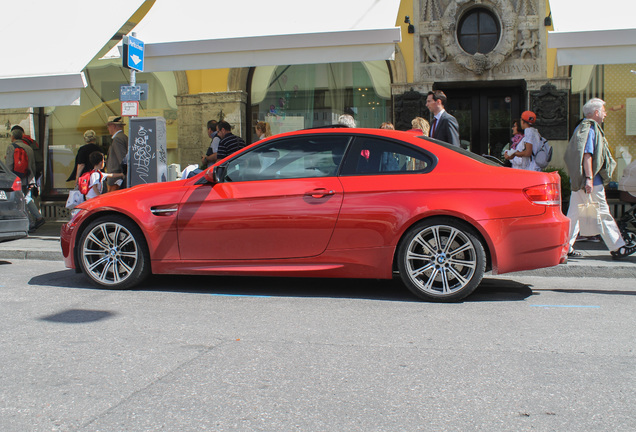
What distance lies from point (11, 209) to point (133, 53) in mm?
2589

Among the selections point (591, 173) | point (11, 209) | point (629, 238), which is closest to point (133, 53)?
point (11, 209)

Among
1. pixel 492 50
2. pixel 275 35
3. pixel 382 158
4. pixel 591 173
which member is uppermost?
pixel 492 50

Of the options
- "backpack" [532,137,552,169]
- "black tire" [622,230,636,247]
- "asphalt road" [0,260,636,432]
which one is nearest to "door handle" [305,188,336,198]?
"asphalt road" [0,260,636,432]

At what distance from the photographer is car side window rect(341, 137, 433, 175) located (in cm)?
569

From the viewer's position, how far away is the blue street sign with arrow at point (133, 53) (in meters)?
8.88

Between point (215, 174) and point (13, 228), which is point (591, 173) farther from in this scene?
point (13, 228)

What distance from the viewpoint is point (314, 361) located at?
3.79 meters

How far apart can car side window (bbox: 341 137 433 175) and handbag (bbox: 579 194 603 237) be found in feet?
8.88

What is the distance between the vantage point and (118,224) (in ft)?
20.1

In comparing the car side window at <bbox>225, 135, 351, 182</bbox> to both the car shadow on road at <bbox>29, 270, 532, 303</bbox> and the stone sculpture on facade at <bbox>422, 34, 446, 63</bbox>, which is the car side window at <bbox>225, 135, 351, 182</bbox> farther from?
the stone sculpture on facade at <bbox>422, 34, 446, 63</bbox>

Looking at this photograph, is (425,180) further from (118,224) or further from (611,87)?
(611,87)

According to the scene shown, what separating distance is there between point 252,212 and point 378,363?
7.75 feet

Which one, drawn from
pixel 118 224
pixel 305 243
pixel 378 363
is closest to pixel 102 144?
pixel 118 224

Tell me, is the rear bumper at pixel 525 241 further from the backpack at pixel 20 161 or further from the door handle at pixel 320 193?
the backpack at pixel 20 161
